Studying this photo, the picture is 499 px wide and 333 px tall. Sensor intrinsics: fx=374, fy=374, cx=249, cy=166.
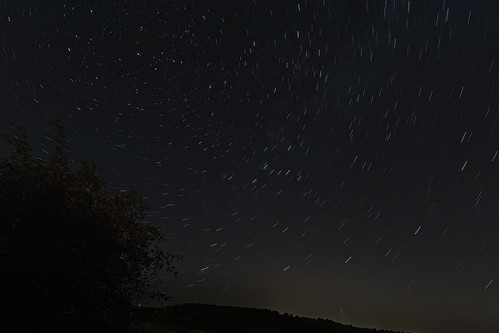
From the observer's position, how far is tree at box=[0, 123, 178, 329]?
13492 millimetres

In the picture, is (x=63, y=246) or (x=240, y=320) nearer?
(x=63, y=246)

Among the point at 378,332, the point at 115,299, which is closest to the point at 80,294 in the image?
the point at 115,299

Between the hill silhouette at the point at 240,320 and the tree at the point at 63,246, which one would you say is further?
the hill silhouette at the point at 240,320

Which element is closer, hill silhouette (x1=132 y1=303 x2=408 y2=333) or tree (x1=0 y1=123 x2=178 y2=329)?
tree (x1=0 y1=123 x2=178 y2=329)

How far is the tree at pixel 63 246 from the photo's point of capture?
531 inches

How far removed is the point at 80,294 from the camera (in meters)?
14.8

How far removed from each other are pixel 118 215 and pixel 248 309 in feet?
106

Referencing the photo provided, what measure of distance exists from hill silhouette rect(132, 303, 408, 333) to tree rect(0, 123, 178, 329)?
1680 centimetres

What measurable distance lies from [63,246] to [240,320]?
2826 cm

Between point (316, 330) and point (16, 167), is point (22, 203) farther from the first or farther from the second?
point (316, 330)

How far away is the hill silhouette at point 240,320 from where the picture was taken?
108 feet

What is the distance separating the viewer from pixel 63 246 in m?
13.5

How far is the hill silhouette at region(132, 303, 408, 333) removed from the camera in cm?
3300

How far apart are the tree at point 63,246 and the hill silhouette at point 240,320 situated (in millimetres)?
16803
